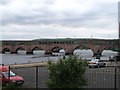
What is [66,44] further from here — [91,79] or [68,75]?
[68,75]

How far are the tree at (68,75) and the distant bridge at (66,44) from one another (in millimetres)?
79587

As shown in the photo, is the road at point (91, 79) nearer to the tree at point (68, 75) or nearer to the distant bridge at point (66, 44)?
the tree at point (68, 75)

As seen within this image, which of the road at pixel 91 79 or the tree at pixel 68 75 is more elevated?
the tree at pixel 68 75

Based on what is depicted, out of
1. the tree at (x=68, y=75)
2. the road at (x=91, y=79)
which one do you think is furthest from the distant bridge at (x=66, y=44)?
the tree at (x=68, y=75)

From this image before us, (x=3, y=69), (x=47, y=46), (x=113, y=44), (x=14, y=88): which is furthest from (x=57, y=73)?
(x=47, y=46)

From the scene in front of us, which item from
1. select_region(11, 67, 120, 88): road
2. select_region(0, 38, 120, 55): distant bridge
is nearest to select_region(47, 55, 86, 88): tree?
select_region(11, 67, 120, 88): road

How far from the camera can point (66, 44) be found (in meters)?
101

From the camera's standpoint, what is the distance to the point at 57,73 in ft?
26.6

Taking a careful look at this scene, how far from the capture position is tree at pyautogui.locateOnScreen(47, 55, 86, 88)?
8.14 m

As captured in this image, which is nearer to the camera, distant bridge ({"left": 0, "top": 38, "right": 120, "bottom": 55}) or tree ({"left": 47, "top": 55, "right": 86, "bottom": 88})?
tree ({"left": 47, "top": 55, "right": 86, "bottom": 88})

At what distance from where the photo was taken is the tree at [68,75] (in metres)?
8.14

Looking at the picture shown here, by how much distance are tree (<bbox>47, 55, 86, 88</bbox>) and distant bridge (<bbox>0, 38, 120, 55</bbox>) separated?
7959 centimetres

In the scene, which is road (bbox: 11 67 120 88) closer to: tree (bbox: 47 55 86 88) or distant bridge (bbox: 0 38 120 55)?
tree (bbox: 47 55 86 88)

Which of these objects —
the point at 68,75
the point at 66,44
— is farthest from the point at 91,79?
the point at 66,44
